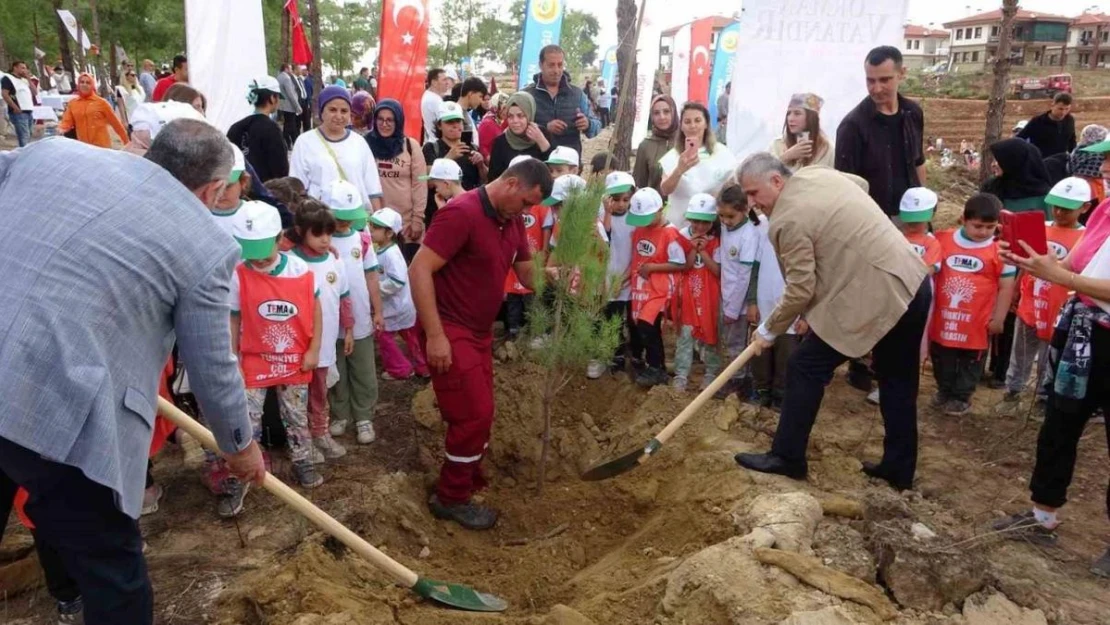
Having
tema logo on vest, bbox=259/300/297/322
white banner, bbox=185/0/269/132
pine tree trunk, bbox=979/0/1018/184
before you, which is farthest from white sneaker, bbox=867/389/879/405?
white banner, bbox=185/0/269/132

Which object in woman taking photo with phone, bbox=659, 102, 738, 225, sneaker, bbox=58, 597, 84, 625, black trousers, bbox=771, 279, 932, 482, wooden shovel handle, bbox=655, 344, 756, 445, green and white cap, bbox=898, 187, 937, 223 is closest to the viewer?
sneaker, bbox=58, 597, 84, 625

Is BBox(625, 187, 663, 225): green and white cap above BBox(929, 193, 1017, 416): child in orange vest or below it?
above

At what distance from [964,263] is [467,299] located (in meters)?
3.23

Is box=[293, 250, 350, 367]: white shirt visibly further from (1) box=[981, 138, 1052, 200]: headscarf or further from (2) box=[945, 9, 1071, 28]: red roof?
(2) box=[945, 9, 1071, 28]: red roof

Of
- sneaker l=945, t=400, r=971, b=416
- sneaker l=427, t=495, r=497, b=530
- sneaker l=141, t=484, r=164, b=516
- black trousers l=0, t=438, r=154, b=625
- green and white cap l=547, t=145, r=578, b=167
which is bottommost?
sneaker l=427, t=495, r=497, b=530

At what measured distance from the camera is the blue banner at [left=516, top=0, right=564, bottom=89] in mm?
12516

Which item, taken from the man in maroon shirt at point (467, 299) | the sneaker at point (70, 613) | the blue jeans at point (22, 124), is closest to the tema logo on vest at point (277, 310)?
the man in maroon shirt at point (467, 299)

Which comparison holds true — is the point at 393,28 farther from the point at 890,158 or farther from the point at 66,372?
the point at 66,372

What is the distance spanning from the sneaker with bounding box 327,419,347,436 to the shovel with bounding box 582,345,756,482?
59.5 inches

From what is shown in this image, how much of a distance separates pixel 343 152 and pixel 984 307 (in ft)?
14.5

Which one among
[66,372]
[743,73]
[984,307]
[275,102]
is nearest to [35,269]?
[66,372]

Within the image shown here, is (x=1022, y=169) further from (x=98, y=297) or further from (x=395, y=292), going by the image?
(x=98, y=297)

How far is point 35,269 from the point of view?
77.5 inches

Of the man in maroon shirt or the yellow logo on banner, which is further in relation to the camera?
the yellow logo on banner
